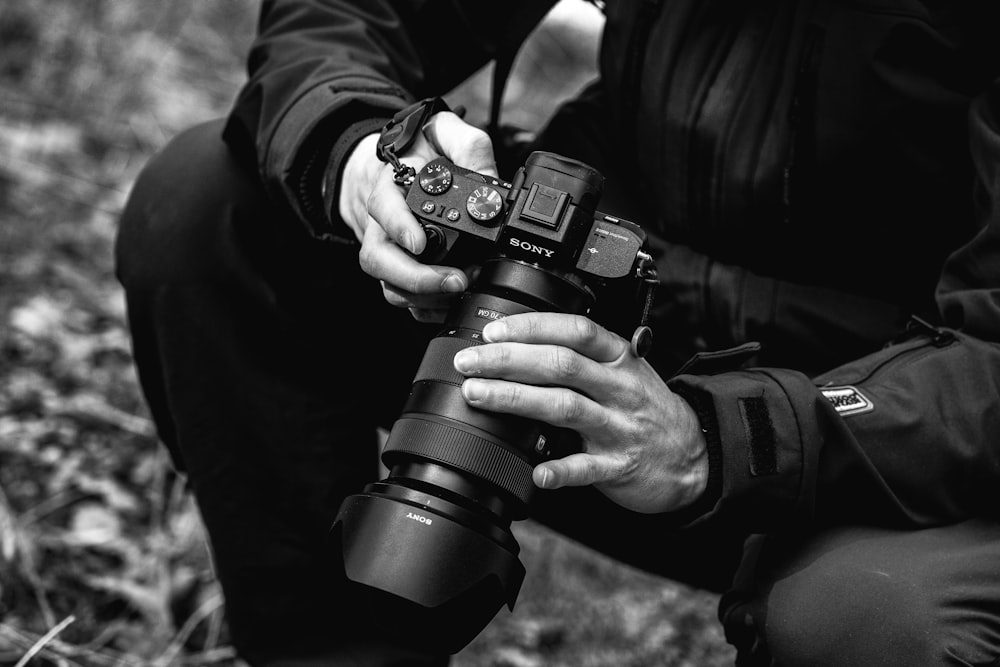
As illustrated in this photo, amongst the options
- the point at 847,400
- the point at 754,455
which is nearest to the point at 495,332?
the point at 754,455

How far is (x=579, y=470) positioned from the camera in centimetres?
125

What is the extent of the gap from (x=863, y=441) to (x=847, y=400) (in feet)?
0.19

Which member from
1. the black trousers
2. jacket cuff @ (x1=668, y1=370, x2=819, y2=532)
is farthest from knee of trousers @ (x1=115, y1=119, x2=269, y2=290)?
jacket cuff @ (x1=668, y1=370, x2=819, y2=532)

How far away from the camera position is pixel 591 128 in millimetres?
1886

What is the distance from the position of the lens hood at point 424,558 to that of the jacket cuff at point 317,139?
520mm

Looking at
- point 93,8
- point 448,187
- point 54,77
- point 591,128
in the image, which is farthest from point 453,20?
point 93,8

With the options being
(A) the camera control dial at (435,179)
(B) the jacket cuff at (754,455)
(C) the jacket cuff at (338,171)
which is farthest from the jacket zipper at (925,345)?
(C) the jacket cuff at (338,171)

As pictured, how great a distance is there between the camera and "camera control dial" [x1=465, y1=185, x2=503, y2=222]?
1274 mm

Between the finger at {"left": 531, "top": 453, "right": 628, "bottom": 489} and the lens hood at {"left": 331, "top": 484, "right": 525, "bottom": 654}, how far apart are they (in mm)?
84

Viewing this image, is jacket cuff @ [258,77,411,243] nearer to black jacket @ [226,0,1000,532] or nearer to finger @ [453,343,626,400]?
black jacket @ [226,0,1000,532]

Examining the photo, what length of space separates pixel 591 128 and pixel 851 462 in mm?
835

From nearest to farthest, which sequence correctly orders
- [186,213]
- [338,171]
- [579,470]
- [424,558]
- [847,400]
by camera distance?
1. [424,558]
2. [579,470]
3. [847,400]
4. [338,171]
5. [186,213]

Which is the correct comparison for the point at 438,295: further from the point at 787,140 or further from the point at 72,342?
the point at 72,342

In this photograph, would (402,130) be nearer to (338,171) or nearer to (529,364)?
(338,171)
